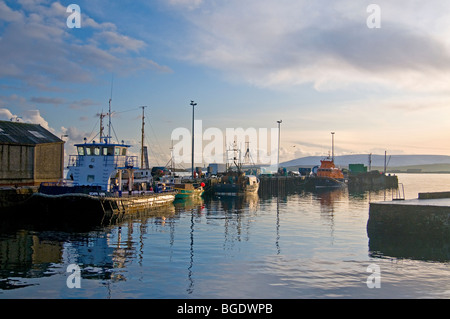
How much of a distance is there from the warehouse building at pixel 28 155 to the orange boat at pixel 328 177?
231ft

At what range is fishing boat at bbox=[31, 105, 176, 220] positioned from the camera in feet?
118

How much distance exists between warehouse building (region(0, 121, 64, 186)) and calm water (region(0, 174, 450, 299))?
668 inches

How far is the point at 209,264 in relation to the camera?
19578 millimetres

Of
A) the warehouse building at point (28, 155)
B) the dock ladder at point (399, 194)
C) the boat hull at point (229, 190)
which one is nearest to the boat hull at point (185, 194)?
the boat hull at point (229, 190)

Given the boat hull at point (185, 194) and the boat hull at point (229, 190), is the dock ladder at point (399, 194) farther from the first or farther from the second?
the boat hull at point (185, 194)

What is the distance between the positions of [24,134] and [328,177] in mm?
78110

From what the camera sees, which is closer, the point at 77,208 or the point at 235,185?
the point at 77,208

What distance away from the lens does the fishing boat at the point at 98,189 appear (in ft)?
118

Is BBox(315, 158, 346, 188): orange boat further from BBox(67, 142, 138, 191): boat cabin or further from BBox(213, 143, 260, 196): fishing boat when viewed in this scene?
BBox(67, 142, 138, 191): boat cabin

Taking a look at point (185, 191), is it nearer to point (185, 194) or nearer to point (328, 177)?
point (185, 194)

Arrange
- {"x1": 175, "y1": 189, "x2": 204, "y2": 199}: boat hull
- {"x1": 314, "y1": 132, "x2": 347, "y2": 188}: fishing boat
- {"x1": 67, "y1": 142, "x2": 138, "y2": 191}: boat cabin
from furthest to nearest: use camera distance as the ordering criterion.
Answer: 1. {"x1": 314, "y1": 132, "x2": 347, "y2": 188}: fishing boat
2. {"x1": 175, "y1": 189, "x2": 204, "y2": 199}: boat hull
3. {"x1": 67, "y1": 142, "x2": 138, "y2": 191}: boat cabin

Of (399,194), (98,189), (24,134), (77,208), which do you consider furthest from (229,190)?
(77,208)

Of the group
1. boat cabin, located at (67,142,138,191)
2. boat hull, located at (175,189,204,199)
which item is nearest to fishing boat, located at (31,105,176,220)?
boat cabin, located at (67,142,138,191)
